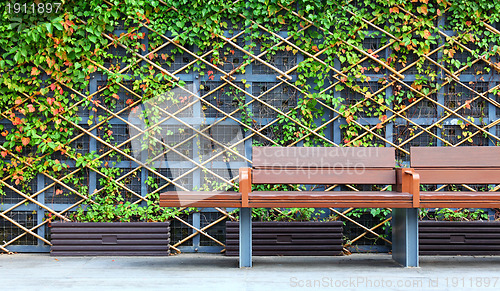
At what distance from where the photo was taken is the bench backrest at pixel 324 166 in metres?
3.07

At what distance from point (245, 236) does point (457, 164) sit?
148 cm

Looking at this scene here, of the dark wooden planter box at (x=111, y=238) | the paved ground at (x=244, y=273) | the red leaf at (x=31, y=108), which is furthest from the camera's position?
the red leaf at (x=31, y=108)

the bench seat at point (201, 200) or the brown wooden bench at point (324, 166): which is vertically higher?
the brown wooden bench at point (324, 166)

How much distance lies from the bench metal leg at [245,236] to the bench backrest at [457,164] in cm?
116

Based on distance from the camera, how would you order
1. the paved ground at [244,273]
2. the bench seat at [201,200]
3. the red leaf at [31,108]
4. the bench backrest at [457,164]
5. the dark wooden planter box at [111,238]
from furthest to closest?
the red leaf at [31,108] → the dark wooden planter box at [111,238] → the bench backrest at [457,164] → the bench seat at [201,200] → the paved ground at [244,273]

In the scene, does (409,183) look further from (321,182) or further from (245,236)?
(245,236)

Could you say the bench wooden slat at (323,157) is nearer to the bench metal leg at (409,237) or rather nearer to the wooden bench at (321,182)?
the wooden bench at (321,182)

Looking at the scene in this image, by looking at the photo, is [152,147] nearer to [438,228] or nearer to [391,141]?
[391,141]

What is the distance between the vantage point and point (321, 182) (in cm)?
309

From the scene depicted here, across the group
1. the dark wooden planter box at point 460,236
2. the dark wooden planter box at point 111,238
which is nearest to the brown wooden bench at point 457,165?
the dark wooden planter box at point 460,236

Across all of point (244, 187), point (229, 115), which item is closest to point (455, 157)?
point (244, 187)

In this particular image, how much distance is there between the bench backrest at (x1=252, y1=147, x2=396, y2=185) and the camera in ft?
10.1

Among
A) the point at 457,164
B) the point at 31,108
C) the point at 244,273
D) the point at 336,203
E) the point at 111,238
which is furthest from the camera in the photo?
the point at 31,108

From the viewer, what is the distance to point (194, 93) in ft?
11.2
